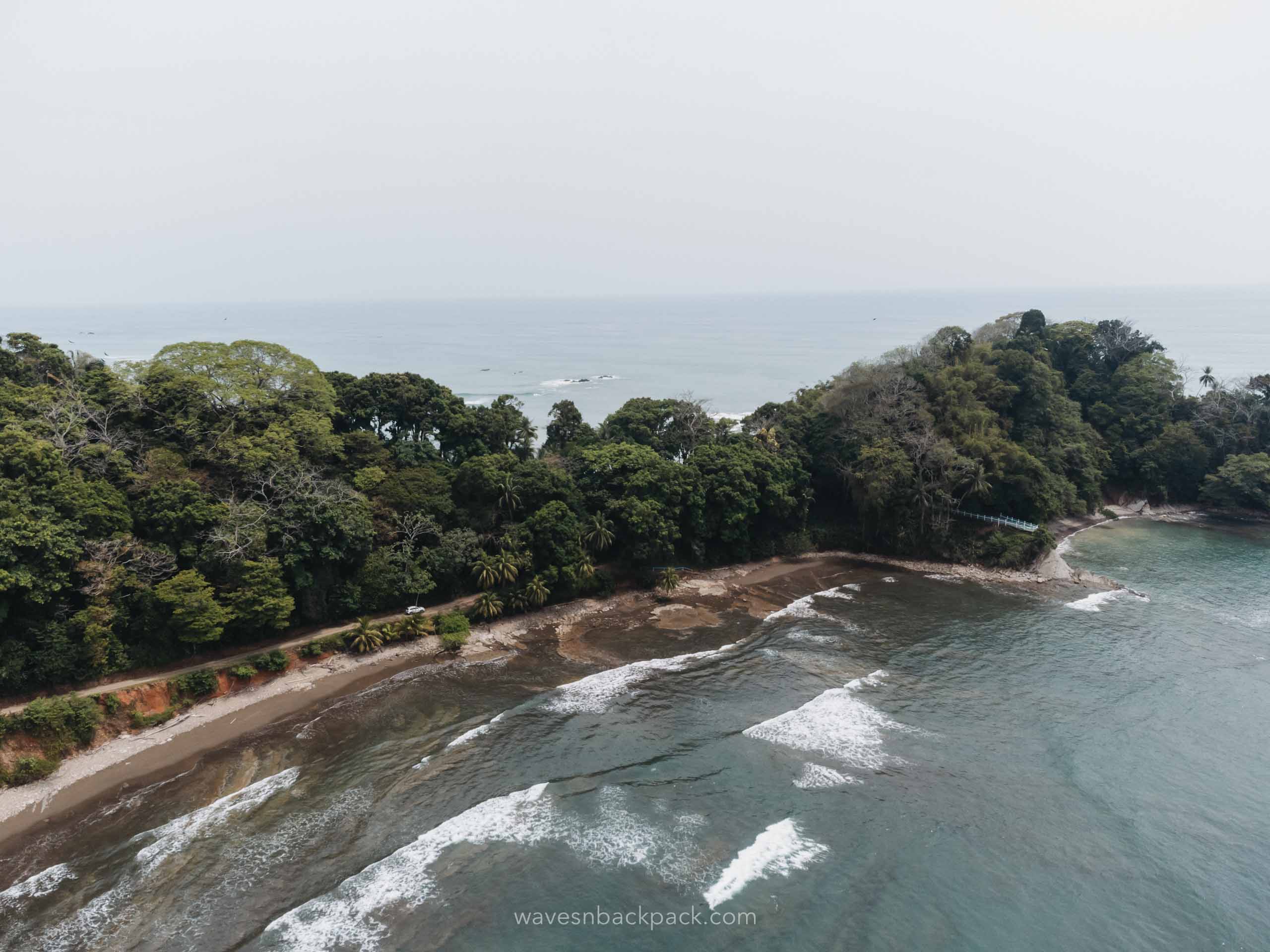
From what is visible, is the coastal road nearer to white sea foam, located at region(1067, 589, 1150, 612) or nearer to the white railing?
the white railing

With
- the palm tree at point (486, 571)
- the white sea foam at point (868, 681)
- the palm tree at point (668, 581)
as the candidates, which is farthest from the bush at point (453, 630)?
the white sea foam at point (868, 681)

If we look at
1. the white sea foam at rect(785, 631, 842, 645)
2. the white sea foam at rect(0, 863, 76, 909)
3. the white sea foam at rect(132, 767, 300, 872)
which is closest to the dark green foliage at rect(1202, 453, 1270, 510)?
the white sea foam at rect(785, 631, 842, 645)

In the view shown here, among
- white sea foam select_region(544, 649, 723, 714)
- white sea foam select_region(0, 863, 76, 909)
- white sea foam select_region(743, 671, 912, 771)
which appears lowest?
white sea foam select_region(0, 863, 76, 909)

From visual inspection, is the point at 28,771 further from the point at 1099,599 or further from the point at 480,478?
the point at 1099,599

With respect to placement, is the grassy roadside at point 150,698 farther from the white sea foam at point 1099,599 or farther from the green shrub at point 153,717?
the white sea foam at point 1099,599

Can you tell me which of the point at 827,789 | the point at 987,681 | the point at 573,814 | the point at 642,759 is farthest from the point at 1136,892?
the point at 573,814

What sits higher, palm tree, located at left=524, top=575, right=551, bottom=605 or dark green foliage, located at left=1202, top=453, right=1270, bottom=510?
dark green foliage, located at left=1202, top=453, right=1270, bottom=510
